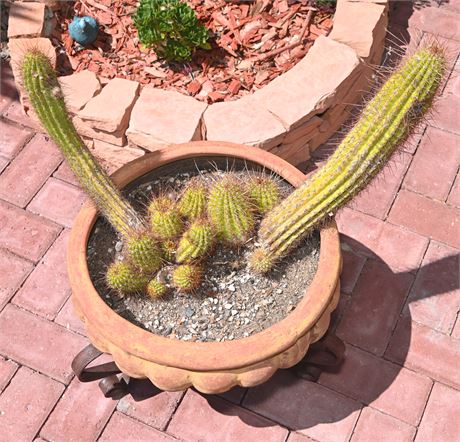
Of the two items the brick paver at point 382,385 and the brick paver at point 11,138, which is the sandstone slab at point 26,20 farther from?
the brick paver at point 382,385

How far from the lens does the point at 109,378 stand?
2703mm

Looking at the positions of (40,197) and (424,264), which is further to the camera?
(40,197)

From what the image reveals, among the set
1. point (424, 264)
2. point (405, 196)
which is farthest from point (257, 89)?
point (424, 264)

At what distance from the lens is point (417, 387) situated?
281cm

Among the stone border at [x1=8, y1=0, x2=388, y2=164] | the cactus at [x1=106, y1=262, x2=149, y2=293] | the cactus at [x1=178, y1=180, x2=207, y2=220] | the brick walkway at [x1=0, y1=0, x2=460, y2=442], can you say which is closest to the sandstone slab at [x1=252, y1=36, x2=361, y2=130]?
the stone border at [x1=8, y1=0, x2=388, y2=164]

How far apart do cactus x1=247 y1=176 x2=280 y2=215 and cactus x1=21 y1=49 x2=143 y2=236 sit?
438 millimetres

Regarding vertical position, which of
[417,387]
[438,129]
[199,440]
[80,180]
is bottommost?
[199,440]

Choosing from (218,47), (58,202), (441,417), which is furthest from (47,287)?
(441,417)

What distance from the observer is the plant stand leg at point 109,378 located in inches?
102

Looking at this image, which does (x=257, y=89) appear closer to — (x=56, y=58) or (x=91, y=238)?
(x=56, y=58)

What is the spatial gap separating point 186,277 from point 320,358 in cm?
76

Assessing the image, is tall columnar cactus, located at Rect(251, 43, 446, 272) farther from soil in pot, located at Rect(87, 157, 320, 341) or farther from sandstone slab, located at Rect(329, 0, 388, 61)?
sandstone slab, located at Rect(329, 0, 388, 61)

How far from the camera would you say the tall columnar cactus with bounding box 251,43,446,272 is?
1.90m

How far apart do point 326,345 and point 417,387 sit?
0.51 m
